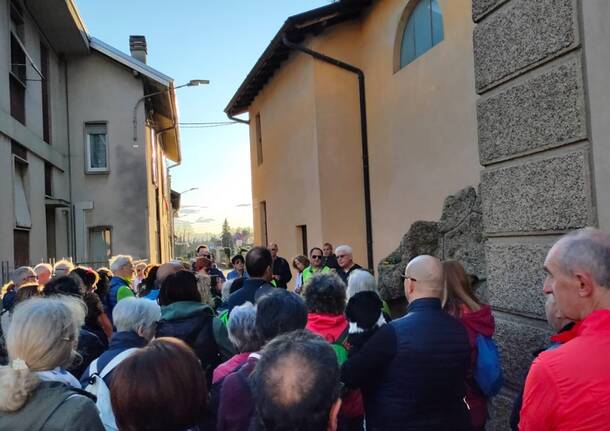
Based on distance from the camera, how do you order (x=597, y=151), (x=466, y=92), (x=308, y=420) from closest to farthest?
(x=308, y=420) < (x=597, y=151) < (x=466, y=92)

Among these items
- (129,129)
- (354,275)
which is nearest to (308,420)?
(354,275)

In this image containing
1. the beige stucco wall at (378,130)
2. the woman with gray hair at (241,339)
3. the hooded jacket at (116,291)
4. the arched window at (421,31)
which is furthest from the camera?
the arched window at (421,31)

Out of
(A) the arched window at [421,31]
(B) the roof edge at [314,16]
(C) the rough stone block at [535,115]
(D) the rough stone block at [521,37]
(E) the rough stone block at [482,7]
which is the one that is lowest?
(C) the rough stone block at [535,115]

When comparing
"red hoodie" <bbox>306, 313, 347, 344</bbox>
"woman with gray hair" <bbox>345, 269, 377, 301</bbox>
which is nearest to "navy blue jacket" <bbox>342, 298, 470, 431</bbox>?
"red hoodie" <bbox>306, 313, 347, 344</bbox>

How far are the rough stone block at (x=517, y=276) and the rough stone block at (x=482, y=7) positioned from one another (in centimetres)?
182

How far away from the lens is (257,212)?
69.6 ft

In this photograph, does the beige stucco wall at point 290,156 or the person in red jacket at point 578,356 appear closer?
the person in red jacket at point 578,356

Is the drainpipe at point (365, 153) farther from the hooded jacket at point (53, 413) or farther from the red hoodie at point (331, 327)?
the hooded jacket at point (53, 413)

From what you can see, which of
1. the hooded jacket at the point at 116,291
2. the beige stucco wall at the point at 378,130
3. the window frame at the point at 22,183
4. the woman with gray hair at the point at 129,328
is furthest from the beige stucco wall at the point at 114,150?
the woman with gray hair at the point at 129,328

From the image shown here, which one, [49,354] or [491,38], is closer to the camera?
[49,354]

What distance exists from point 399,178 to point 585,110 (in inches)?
327

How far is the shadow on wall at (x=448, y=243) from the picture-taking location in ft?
23.0

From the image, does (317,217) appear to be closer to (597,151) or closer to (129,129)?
(129,129)

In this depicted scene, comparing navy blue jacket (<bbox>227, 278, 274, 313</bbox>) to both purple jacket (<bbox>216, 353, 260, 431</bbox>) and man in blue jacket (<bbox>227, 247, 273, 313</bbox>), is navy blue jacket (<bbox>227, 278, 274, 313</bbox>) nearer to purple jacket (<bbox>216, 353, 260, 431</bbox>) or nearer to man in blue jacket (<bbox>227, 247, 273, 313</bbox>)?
man in blue jacket (<bbox>227, 247, 273, 313</bbox>)
